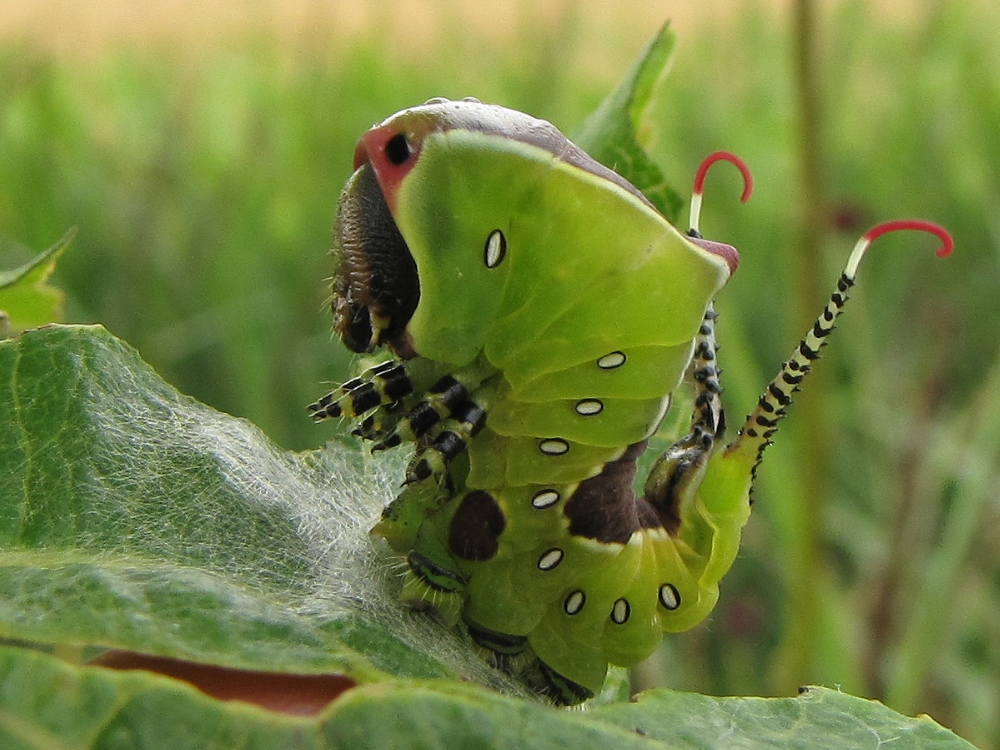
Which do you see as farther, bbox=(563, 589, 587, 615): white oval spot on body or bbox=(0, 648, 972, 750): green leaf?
bbox=(563, 589, 587, 615): white oval spot on body

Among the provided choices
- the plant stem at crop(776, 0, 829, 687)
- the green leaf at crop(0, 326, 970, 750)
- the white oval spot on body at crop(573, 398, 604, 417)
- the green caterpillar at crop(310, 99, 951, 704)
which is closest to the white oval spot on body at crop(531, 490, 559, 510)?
the green caterpillar at crop(310, 99, 951, 704)

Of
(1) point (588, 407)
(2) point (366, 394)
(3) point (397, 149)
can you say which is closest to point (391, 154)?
(3) point (397, 149)

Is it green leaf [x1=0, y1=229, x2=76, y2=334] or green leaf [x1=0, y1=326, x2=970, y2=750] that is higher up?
green leaf [x1=0, y1=229, x2=76, y2=334]

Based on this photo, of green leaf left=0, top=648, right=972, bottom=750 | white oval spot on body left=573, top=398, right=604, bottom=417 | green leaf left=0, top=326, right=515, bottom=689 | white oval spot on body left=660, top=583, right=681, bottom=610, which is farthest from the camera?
white oval spot on body left=660, top=583, right=681, bottom=610

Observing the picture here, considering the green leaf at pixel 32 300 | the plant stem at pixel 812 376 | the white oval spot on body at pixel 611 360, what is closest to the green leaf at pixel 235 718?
the white oval spot on body at pixel 611 360

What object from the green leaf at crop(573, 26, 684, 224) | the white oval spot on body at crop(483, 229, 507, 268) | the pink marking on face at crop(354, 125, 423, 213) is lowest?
the white oval spot on body at crop(483, 229, 507, 268)

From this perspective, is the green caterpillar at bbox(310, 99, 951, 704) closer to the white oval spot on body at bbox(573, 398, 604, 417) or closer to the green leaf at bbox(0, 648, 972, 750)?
the white oval spot on body at bbox(573, 398, 604, 417)

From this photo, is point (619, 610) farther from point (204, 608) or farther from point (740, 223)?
point (740, 223)
